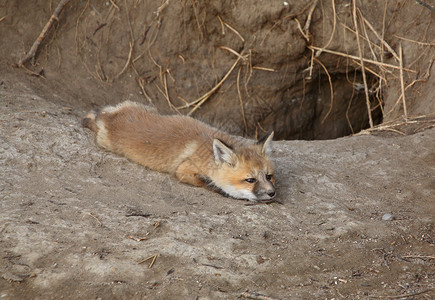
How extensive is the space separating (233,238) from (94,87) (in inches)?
203

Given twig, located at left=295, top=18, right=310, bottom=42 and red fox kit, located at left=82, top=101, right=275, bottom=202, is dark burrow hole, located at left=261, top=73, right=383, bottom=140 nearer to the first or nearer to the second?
twig, located at left=295, top=18, right=310, bottom=42

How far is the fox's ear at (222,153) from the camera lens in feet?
17.9

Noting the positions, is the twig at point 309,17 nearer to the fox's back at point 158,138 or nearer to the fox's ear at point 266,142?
the fox's back at point 158,138

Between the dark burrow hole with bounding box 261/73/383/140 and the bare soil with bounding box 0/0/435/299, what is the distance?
3 centimetres

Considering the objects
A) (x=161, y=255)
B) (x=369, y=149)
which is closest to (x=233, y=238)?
(x=161, y=255)

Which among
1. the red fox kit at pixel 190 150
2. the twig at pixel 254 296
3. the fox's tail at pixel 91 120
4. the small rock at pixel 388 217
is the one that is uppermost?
the fox's tail at pixel 91 120

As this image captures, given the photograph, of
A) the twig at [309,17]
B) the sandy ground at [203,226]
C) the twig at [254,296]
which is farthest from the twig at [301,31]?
the twig at [254,296]

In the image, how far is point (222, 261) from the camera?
402cm

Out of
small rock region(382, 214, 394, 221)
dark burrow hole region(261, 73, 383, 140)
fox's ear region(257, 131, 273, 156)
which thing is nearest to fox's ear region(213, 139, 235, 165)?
fox's ear region(257, 131, 273, 156)

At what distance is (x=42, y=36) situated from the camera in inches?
321

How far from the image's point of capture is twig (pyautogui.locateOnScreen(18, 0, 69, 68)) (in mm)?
8008

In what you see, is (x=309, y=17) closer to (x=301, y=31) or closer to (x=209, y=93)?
(x=301, y=31)

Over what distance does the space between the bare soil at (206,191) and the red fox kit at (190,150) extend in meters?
0.19

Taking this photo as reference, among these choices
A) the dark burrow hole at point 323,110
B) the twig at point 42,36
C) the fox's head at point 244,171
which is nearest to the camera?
the fox's head at point 244,171
